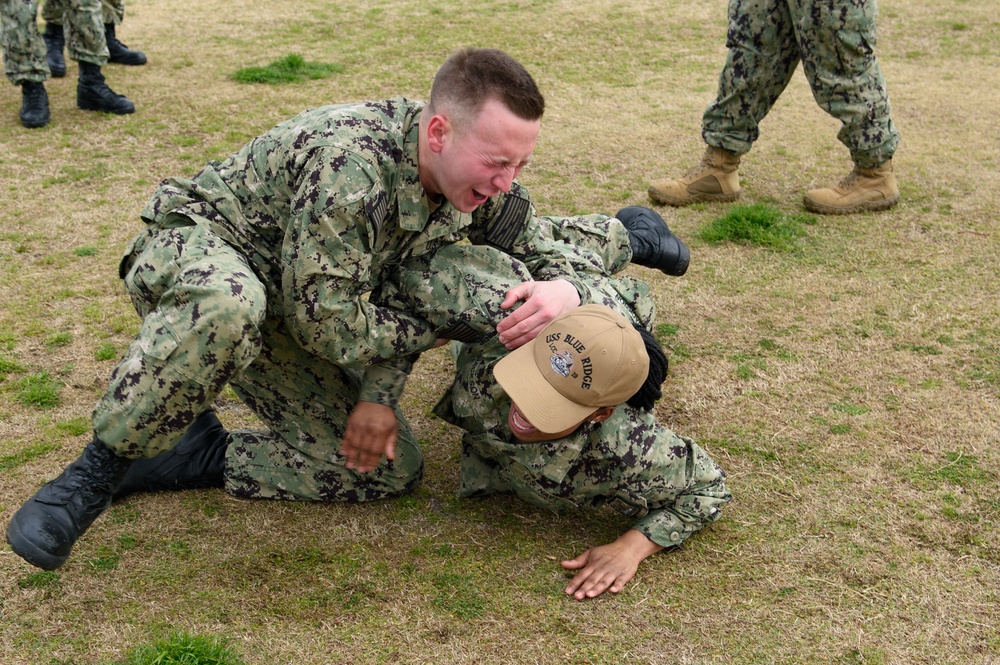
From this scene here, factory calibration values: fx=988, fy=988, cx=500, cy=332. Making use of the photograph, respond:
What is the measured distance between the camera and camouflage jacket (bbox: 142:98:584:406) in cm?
274

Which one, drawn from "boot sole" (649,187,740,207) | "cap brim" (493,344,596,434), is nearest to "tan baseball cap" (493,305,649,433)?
"cap brim" (493,344,596,434)

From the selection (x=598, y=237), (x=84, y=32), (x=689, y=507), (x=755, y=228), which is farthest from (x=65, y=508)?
(x=84, y=32)

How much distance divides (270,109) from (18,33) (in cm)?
164

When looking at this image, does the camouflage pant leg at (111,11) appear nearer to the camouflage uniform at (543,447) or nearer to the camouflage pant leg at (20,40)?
the camouflage pant leg at (20,40)

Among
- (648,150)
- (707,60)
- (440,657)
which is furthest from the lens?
(707,60)

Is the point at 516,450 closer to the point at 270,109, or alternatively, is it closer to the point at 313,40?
the point at 270,109

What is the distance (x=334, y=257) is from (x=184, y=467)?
3.16 ft

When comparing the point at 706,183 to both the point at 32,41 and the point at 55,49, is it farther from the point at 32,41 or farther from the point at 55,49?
the point at 55,49

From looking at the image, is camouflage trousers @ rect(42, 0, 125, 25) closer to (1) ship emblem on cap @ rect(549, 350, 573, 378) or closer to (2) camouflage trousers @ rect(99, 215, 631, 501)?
(2) camouflage trousers @ rect(99, 215, 631, 501)

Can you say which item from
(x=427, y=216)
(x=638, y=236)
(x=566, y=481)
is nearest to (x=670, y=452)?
(x=566, y=481)

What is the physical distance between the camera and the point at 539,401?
104 inches

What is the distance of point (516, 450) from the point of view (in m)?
2.93

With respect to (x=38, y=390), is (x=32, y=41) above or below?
above

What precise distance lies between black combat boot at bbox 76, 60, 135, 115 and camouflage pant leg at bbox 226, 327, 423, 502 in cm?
417
